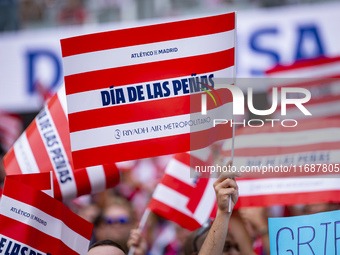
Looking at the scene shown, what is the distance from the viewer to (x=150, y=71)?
3592mm

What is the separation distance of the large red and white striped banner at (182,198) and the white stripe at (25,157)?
0.94 m

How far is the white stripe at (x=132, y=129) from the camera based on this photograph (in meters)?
3.55

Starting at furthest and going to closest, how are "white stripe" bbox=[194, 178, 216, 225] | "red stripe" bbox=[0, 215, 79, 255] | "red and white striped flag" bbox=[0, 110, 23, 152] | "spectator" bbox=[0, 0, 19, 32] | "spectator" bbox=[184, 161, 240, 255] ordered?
1. "spectator" bbox=[0, 0, 19, 32]
2. "red and white striped flag" bbox=[0, 110, 23, 152]
3. "white stripe" bbox=[194, 178, 216, 225]
4. "red stripe" bbox=[0, 215, 79, 255]
5. "spectator" bbox=[184, 161, 240, 255]

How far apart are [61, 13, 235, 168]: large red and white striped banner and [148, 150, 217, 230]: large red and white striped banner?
1101 millimetres

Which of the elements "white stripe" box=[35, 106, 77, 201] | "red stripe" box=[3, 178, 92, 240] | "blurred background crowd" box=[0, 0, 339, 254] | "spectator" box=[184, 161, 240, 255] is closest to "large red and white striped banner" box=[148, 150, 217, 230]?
"blurred background crowd" box=[0, 0, 339, 254]

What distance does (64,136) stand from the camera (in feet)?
13.7

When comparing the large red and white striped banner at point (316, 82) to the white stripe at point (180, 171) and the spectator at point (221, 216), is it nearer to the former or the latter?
the white stripe at point (180, 171)

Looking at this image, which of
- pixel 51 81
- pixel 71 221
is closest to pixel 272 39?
pixel 51 81

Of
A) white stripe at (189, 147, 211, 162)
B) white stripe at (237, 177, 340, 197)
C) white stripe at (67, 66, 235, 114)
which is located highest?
white stripe at (67, 66, 235, 114)

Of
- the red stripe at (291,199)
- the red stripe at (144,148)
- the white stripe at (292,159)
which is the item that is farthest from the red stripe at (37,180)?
the white stripe at (292,159)

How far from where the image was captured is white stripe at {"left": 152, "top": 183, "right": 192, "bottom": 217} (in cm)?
461

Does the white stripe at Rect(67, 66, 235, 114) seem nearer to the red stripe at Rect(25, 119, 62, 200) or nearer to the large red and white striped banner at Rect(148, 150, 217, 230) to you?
the red stripe at Rect(25, 119, 62, 200)

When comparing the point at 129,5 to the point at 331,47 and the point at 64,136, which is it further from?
the point at 64,136

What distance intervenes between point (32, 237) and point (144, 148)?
0.77 m
